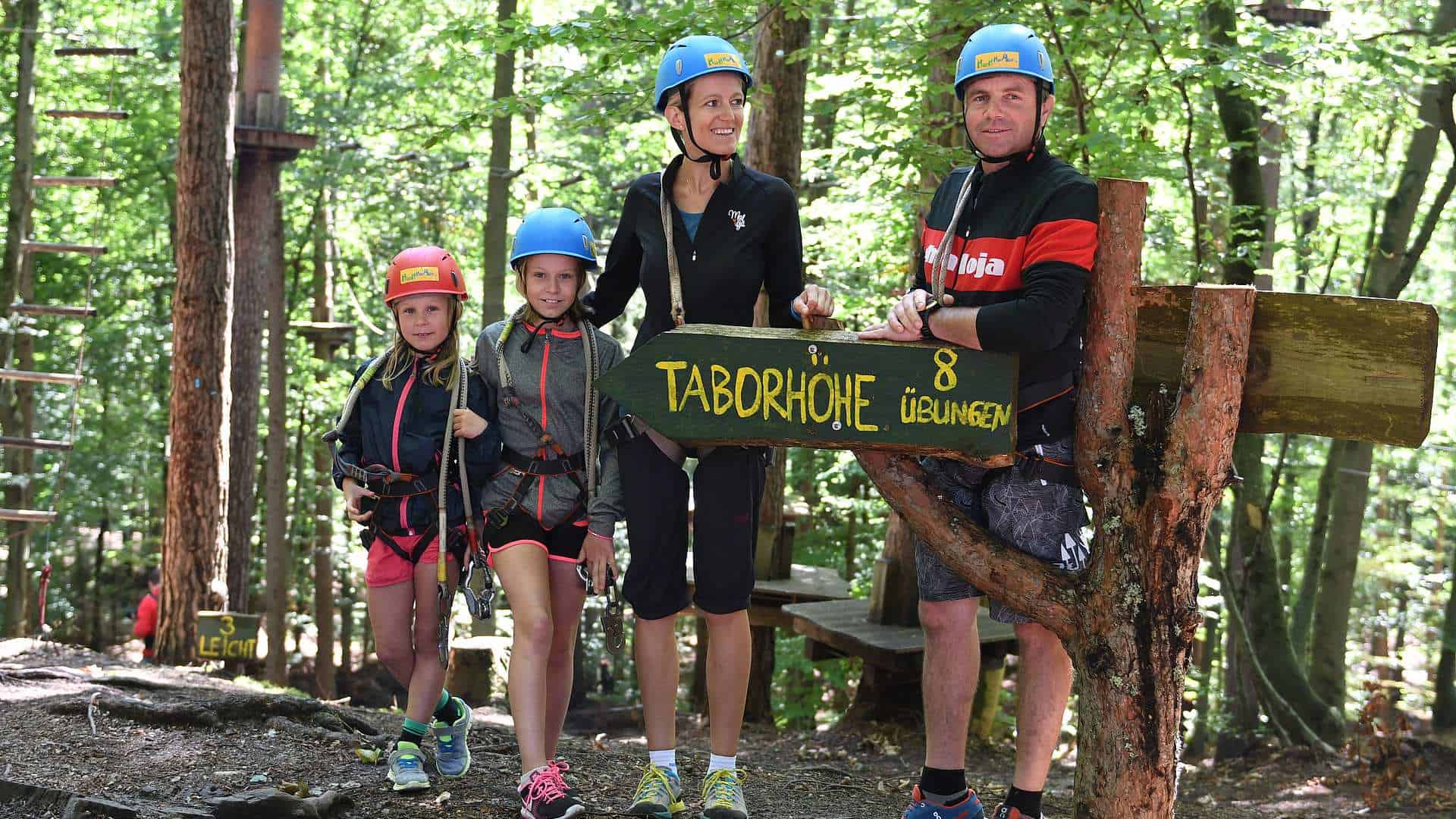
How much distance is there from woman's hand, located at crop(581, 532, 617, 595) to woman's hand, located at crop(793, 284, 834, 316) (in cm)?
104

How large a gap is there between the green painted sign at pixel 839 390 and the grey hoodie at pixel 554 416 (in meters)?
0.85

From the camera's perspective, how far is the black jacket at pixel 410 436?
13.0 feet

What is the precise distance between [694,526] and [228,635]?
263 inches

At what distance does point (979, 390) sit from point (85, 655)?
21.4 feet

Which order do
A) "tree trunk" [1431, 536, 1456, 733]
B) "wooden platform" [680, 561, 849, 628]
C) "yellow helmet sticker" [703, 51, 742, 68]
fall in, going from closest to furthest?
"yellow helmet sticker" [703, 51, 742, 68], "wooden platform" [680, 561, 849, 628], "tree trunk" [1431, 536, 1456, 733]

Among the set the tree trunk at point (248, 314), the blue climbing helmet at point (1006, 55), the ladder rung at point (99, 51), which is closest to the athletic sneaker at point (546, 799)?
the blue climbing helmet at point (1006, 55)

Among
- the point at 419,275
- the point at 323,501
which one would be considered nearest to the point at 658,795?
the point at 419,275

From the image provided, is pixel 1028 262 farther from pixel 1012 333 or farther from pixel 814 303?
pixel 814 303

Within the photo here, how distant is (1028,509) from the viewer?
313cm

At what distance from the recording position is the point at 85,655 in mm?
7160

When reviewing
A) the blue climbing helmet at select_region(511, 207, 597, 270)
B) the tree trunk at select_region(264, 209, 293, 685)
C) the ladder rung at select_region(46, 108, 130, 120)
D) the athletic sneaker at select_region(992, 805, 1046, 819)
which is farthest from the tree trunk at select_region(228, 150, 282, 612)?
the athletic sneaker at select_region(992, 805, 1046, 819)

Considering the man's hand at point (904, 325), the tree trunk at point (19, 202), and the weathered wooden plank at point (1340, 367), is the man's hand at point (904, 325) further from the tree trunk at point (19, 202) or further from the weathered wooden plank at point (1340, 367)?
the tree trunk at point (19, 202)

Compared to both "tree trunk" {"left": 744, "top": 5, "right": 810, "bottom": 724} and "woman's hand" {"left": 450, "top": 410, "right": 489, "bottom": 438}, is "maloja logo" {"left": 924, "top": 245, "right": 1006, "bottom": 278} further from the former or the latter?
"tree trunk" {"left": 744, "top": 5, "right": 810, "bottom": 724}

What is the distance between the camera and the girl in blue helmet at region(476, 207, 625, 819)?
3633 mm
